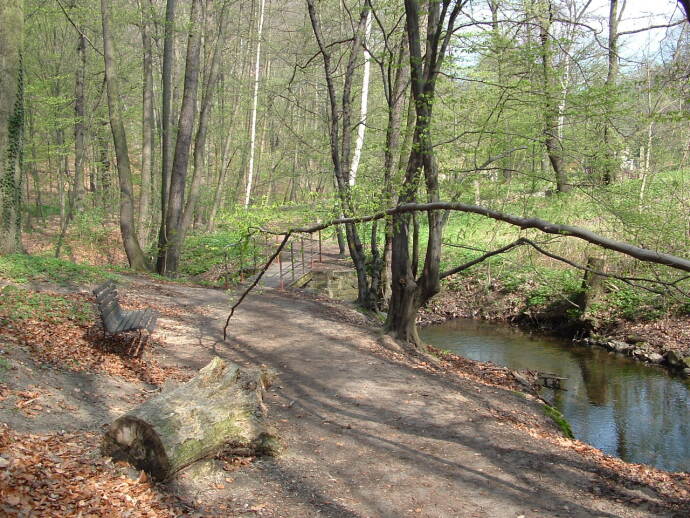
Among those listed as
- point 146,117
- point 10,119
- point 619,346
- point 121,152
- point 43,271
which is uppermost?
point 146,117

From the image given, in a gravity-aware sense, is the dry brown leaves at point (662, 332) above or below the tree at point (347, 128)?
below

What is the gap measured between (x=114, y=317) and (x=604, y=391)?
9.35m

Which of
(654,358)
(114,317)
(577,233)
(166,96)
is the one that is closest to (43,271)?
(114,317)

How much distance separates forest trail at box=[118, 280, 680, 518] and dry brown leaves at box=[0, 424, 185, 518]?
459 millimetres

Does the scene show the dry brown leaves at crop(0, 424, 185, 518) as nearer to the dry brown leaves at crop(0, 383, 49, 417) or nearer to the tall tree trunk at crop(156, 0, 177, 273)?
the dry brown leaves at crop(0, 383, 49, 417)

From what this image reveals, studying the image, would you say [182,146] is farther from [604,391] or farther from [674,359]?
→ [674,359]

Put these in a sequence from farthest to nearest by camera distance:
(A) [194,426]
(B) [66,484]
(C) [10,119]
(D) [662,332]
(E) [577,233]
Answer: (D) [662,332] → (C) [10,119] → (A) [194,426] → (E) [577,233] → (B) [66,484]

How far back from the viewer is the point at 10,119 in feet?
31.1

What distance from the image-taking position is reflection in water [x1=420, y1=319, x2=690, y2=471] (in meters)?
8.62

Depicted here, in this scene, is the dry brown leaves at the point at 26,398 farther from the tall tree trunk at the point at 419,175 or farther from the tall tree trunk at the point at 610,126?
the tall tree trunk at the point at 610,126

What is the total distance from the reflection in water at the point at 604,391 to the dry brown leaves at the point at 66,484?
708 cm

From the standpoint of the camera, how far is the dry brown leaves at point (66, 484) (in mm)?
3555

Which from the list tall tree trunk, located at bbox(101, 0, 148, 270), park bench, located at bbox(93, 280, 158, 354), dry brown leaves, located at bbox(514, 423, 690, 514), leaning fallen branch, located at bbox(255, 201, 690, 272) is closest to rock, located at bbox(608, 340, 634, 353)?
dry brown leaves, located at bbox(514, 423, 690, 514)

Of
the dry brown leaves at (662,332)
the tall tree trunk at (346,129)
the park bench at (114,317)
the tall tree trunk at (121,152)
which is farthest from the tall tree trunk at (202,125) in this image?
the dry brown leaves at (662,332)
